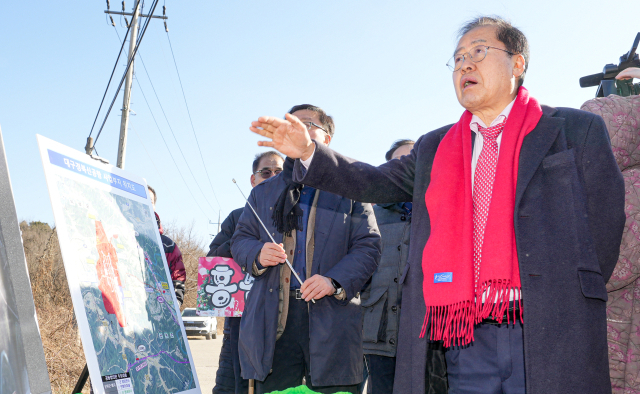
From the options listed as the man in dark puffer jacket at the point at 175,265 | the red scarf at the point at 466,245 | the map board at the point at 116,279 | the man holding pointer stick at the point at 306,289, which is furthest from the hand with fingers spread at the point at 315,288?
the man in dark puffer jacket at the point at 175,265

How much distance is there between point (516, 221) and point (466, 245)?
0.64 feet

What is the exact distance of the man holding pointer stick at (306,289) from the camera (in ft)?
9.40

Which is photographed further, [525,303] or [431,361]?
[431,361]

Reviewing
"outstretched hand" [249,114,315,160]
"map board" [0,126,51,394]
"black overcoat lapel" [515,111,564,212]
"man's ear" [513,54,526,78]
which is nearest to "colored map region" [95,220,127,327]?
"map board" [0,126,51,394]

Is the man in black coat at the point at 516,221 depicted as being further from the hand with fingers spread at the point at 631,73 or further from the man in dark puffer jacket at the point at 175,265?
the man in dark puffer jacket at the point at 175,265

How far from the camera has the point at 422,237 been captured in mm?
2035

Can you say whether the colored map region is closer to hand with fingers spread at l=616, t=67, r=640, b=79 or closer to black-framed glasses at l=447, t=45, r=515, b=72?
black-framed glasses at l=447, t=45, r=515, b=72

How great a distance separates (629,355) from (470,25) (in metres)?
1.61

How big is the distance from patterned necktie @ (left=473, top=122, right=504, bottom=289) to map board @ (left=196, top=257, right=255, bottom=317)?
10.0ft

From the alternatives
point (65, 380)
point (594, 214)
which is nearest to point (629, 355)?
point (594, 214)

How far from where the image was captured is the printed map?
6.60 ft

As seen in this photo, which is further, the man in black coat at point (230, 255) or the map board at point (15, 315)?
the man in black coat at point (230, 255)

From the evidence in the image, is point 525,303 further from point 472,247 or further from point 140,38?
point 140,38

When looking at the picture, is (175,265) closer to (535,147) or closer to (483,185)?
(483,185)
